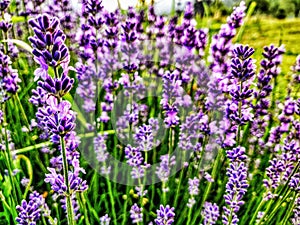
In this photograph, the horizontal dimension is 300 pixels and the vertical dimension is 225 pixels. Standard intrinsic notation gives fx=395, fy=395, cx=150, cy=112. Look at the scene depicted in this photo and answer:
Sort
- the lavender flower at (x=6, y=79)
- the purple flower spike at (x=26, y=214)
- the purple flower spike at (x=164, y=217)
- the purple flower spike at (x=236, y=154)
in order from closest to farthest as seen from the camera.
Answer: the purple flower spike at (x=26, y=214), the purple flower spike at (x=164, y=217), the purple flower spike at (x=236, y=154), the lavender flower at (x=6, y=79)

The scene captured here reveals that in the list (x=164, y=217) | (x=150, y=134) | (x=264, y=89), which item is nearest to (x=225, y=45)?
(x=264, y=89)

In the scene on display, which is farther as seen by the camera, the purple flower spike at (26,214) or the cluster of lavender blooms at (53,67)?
the purple flower spike at (26,214)

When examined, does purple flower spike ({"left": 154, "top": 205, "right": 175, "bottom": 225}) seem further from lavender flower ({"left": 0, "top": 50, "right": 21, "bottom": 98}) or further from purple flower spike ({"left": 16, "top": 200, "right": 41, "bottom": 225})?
lavender flower ({"left": 0, "top": 50, "right": 21, "bottom": 98})

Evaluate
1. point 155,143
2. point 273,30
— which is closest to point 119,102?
point 155,143

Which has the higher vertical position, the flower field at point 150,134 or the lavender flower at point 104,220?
the flower field at point 150,134

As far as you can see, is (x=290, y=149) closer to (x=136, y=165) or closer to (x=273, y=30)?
(x=136, y=165)

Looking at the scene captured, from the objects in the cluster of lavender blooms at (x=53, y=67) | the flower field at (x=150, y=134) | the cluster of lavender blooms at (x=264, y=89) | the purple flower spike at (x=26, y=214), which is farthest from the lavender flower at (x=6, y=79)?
the cluster of lavender blooms at (x=264, y=89)

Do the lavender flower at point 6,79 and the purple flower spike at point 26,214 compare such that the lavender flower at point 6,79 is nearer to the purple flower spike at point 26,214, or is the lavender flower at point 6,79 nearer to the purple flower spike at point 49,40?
the purple flower spike at point 26,214

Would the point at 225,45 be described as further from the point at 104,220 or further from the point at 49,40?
the point at 49,40
